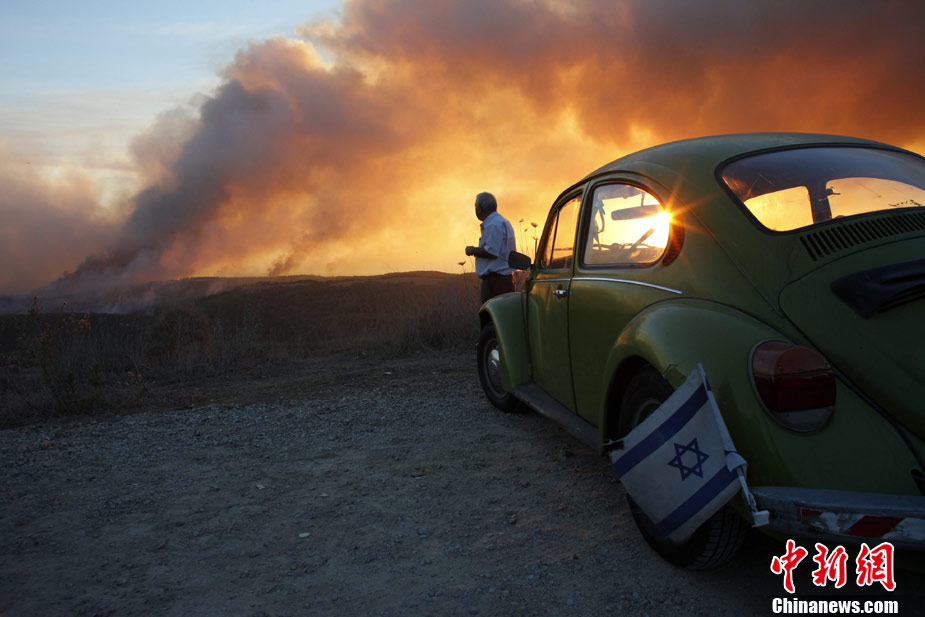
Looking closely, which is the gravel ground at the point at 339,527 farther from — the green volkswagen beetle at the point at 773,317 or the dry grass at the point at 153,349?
the dry grass at the point at 153,349

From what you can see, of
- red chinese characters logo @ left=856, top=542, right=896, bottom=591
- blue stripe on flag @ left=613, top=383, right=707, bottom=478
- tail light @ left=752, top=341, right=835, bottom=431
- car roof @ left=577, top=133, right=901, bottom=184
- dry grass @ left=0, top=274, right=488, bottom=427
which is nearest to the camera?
red chinese characters logo @ left=856, top=542, right=896, bottom=591

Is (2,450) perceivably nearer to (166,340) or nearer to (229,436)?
(229,436)

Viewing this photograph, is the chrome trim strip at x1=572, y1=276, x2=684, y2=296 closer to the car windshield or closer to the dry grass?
the car windshield

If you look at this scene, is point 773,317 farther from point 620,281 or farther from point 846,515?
point 620,281

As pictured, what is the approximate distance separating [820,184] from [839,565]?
1.67 metres

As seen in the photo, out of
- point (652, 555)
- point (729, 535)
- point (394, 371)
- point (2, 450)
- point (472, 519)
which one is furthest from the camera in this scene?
point (394, 371)

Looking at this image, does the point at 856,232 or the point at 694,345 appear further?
the point at 856,232

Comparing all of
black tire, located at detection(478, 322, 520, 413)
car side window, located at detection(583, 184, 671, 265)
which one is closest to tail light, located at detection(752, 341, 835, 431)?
car side window, located at detection(583, 184, 671, 265)

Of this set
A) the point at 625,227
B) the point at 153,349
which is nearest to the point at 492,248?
the point at 625,227

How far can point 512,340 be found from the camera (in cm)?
500

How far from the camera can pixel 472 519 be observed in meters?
3.50

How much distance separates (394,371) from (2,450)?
4.14m

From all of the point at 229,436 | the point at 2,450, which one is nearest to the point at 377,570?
the point at 229,436

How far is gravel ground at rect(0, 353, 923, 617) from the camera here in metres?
2.73
